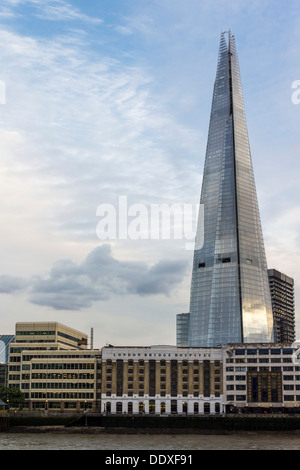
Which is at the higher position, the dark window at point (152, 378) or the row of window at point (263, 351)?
the row of window at point (263, 351)

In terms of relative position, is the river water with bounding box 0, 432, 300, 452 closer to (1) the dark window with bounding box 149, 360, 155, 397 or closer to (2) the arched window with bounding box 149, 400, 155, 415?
(2) the arched window with bounding box 149, 400, 155, 415

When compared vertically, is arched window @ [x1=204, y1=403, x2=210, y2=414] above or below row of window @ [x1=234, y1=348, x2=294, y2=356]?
below

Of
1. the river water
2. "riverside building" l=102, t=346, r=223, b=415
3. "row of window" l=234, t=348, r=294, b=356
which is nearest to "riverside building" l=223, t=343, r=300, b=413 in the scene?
"row of window" l=234, t=348, r=294, b=356

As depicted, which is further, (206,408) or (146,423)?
(206,408)

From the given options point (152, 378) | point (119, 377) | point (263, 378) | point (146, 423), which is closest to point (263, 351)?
point (263, 378)

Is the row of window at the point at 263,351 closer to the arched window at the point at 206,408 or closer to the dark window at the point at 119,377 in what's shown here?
the arched window at the point at 206,408

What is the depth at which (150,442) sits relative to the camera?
126m

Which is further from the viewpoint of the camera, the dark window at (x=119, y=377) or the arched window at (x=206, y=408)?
the dark window at (x=119, y=377)

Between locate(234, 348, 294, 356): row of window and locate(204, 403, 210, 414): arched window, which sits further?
locate(234, 348, 294, 356): row of window

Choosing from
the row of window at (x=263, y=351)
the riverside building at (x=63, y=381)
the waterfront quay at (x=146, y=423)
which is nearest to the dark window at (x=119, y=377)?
the riverside building at (x=63, y=381)

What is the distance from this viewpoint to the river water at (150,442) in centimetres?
11325

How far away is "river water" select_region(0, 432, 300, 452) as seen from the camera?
4459 inches

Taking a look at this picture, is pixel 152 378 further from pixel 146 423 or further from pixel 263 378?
pixel 263 378
